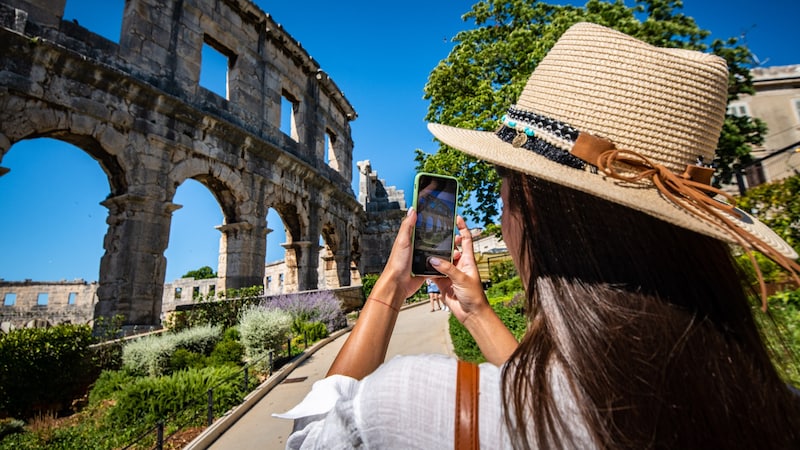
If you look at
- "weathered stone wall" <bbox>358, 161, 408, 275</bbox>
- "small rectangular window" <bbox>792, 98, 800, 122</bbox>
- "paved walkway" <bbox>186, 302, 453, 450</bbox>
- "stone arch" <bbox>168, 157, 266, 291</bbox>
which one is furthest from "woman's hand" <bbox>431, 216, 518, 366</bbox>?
"small rectangular window" <bbox>792, 98, 800, 122</bbox>

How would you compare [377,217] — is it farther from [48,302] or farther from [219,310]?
[48,302]

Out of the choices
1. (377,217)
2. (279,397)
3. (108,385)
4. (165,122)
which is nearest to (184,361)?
(108,385)

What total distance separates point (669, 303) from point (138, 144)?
12.0 m

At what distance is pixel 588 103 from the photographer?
3.79 ft

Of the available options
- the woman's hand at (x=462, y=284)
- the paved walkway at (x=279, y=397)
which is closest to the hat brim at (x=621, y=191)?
the woman's hand at (x=462, y=284)

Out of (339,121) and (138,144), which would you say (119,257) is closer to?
(138,144)

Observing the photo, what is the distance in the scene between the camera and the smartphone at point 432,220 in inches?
68.4

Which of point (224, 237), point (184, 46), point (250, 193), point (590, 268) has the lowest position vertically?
point (590, 268)

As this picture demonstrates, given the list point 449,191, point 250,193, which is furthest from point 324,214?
point 449,191

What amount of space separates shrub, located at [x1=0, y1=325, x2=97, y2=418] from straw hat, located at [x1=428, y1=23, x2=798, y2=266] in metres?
8.49

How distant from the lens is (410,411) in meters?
0.82

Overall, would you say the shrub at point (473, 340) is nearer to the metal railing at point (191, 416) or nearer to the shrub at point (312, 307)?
the metal railing at point (191, 416)

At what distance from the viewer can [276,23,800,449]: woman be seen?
0.81 meters

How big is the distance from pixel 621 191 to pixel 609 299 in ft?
0.99
